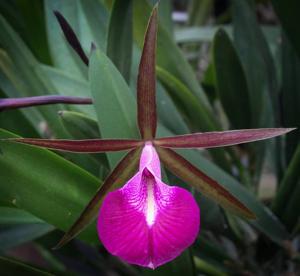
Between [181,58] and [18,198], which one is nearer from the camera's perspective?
[18,198]

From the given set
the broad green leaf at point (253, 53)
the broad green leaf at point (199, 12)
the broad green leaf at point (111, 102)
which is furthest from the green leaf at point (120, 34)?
the broad green leaf at point (199, 12)

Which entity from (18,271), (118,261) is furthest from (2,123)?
(118,261)

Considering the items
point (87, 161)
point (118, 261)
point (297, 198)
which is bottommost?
point (118, 261)

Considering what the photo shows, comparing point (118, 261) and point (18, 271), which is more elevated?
point (18, 271)

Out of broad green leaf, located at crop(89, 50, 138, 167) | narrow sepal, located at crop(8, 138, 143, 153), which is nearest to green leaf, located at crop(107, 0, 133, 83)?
broad green leaf, located at crop(89, 50, 138, 167)

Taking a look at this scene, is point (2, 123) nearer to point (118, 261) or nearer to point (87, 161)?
point (87, 161)

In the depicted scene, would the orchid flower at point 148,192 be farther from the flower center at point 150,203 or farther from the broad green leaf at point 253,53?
the broad green leaf at point 253,53

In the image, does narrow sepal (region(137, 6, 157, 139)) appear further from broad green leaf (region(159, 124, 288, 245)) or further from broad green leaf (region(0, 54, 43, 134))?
broad green leaf (region(0, 54, 43, 134))
